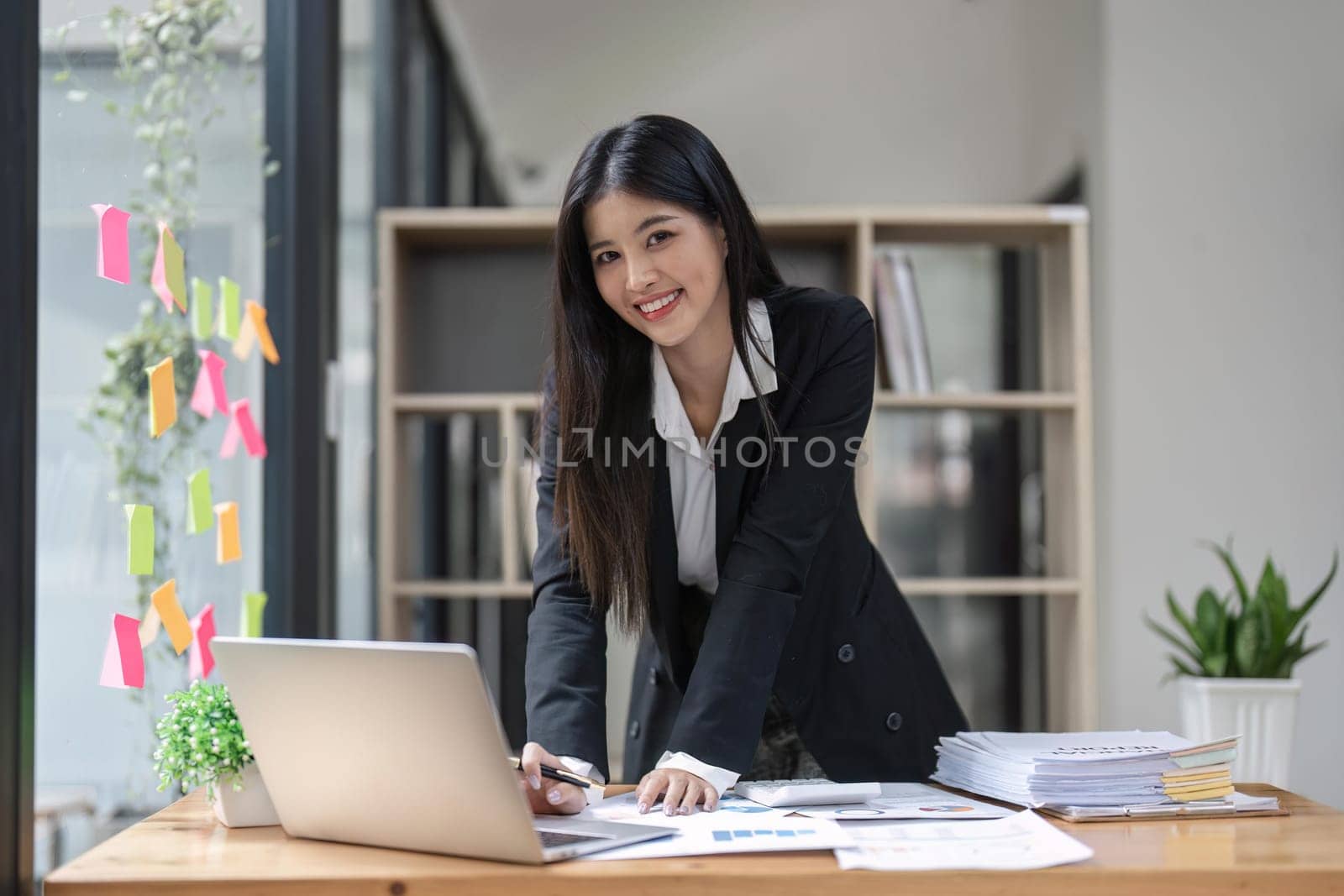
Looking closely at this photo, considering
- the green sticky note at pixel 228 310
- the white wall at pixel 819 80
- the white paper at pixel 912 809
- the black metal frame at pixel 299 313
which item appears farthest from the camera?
the white wall at pixel 819 80

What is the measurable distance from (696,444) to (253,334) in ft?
3.07

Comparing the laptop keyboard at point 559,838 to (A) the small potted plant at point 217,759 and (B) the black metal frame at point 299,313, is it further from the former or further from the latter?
(B) the black metal frame at point 299,313

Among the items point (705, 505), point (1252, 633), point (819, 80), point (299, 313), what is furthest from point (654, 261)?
point (819, 80)

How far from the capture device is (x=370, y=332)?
10.6 feet

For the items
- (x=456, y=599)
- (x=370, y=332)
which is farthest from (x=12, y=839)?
(x=456, y=599)

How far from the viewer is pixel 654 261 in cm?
138

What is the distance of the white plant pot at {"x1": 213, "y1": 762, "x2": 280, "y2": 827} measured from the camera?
1148mm

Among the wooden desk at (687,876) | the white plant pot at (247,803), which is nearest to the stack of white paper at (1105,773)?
the wooden desk at (687,876)

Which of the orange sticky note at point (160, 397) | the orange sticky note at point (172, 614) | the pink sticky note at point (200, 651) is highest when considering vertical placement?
the orange sticky note at point (160, 397)

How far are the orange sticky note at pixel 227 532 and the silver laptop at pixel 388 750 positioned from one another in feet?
3.09

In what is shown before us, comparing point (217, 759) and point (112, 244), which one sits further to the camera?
point (112, 244)

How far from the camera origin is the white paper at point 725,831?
1018 millimetres

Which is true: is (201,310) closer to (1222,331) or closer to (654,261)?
(654,261)

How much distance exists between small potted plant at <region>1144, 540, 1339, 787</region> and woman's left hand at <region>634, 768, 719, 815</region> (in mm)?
1928
